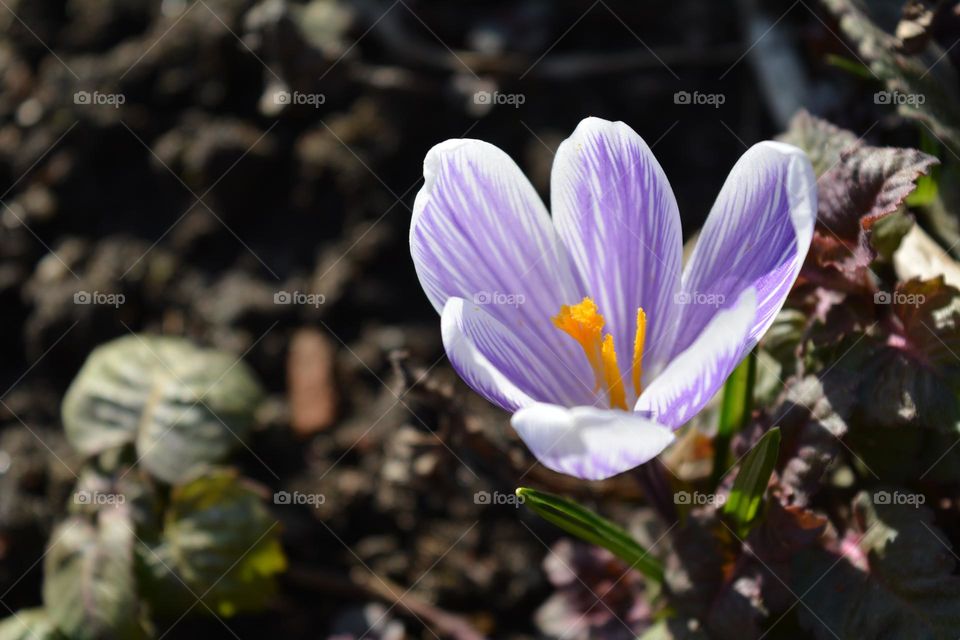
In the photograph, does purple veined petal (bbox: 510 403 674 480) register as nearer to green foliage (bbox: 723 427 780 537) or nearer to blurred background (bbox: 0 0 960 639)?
green foliage (bbox: 723 427 780 537)

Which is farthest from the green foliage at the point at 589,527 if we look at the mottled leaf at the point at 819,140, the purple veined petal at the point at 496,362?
the mottled leaf at the point at 819,140

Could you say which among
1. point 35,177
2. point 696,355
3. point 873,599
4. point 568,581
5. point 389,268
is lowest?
point 568,581

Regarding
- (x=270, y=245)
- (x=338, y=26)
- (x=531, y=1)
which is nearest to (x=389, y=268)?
(x=270, y=245)

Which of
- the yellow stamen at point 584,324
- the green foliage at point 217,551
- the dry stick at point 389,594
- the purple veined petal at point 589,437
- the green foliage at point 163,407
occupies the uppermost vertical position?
the purple veined petal at point 589,437

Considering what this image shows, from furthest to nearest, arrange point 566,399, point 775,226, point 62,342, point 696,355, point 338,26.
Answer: point 338,26
point 62,342
point 566,399
point 775,226
point 696,355

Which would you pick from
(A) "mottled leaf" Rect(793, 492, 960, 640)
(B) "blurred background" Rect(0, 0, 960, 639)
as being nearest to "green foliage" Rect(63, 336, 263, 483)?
(B) "blurred background" Rect(0, 0, 960, 639)

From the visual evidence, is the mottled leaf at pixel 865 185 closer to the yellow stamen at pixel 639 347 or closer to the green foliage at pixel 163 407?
the yellow stamen at pixel 639 347

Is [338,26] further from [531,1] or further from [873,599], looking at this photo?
[873,599]
